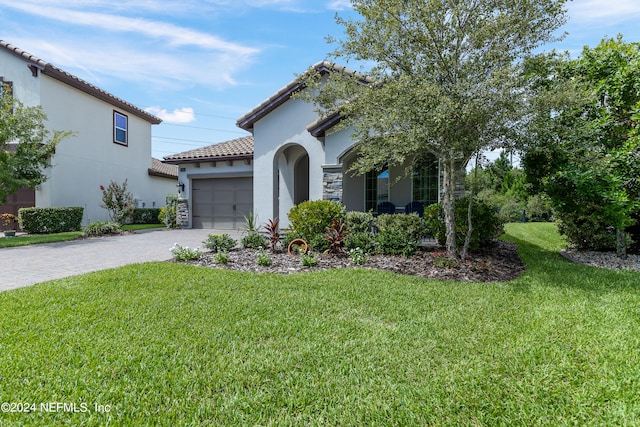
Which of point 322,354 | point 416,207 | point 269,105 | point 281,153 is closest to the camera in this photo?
point 322,354

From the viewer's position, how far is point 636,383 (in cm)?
279

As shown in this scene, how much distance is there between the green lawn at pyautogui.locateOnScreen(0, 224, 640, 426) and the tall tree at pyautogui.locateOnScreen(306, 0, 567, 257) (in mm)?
3089

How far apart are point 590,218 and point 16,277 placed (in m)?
13.8

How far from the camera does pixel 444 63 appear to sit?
21.0 ft

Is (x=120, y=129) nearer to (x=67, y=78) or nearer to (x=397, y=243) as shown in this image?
(x=67, y=78)

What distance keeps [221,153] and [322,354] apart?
14333 mm

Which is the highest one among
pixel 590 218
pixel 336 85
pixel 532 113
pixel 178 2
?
pixel 178 2

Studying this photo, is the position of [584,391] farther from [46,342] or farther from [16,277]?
[16,277]

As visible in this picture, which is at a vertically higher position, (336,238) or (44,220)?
(44,220)

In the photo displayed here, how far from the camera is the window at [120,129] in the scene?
61.0 ft

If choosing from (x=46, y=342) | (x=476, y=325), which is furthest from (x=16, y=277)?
(x=476, y=325)

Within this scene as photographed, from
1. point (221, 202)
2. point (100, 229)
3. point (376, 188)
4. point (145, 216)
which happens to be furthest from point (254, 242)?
point (145, 216)

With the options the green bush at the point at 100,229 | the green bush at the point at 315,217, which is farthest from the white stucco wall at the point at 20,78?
the green bush at the point at 315,217

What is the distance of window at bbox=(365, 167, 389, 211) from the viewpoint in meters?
13.4
